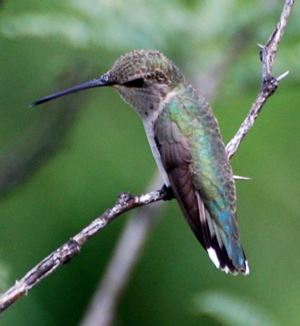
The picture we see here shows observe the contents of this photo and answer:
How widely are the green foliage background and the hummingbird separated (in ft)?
1.00

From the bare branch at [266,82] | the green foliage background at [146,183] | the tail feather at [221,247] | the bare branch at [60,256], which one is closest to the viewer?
the bare branch at [60,256]

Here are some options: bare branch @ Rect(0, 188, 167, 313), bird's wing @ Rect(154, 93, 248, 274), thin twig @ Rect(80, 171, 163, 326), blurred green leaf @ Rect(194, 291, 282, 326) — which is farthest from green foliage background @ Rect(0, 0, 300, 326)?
bare branch @ Rect(0, 188, 167, 313)

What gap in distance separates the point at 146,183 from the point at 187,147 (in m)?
2.24

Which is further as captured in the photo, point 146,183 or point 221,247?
point 146,183

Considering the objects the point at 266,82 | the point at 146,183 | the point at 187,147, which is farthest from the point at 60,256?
the point at 146,183

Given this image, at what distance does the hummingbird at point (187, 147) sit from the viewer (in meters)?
4.03

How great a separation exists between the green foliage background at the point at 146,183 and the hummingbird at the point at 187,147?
306 mm

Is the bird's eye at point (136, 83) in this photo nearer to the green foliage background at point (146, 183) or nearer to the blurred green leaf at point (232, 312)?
the green foliage background at point (146, 183)

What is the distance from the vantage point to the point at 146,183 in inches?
254

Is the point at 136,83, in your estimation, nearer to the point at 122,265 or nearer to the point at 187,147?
the point at 187,147

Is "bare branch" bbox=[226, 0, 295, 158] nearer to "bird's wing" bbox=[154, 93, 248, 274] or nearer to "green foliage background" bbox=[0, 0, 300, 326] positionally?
"bird's wing" bbox=[154, 93, 248, 274]

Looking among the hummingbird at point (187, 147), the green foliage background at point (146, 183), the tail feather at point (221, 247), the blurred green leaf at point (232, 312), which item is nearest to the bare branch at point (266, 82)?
the hummingbird at point (187, 147)

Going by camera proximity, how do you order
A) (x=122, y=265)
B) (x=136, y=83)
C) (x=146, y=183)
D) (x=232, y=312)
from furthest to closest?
(x=146, y=183) → (x=136, y=83) → (x=122, y=265) → (x=232, y=312)

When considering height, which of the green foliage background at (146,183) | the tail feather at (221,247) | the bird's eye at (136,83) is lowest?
the tail feather at (221,247)
